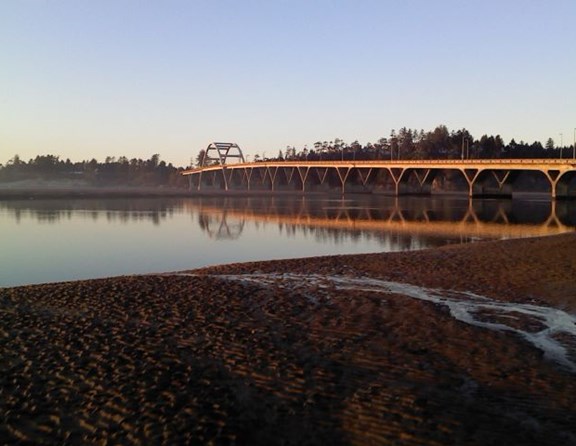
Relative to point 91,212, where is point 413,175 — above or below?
above

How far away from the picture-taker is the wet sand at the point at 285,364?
5.27 m

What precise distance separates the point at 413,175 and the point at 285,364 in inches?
4654

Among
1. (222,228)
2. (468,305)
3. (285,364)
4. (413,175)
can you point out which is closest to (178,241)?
(222,228)

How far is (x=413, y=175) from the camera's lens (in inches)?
4744

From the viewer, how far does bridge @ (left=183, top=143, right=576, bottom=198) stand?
2697 inches

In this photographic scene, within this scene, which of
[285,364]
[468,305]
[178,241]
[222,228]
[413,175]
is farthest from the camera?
[413,175]

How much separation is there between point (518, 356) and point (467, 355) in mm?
763

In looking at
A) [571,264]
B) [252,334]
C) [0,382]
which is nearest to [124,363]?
[0,382]

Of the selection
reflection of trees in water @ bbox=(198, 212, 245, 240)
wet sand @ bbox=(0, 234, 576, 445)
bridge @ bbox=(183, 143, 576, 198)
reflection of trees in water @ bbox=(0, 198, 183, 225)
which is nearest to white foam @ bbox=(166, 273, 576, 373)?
wet sand @ bbox=(0, 234, 576, 445)

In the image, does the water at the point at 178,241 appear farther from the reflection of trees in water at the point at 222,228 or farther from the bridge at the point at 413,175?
the bridge at the point at 413,175

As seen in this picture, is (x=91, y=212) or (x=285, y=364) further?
(x=91, y=212)

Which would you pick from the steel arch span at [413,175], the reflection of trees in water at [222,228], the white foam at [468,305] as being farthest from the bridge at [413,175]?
the white foam at [468,305]

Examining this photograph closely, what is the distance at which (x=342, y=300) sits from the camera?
11258mm

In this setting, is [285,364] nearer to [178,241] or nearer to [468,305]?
[468,305]
